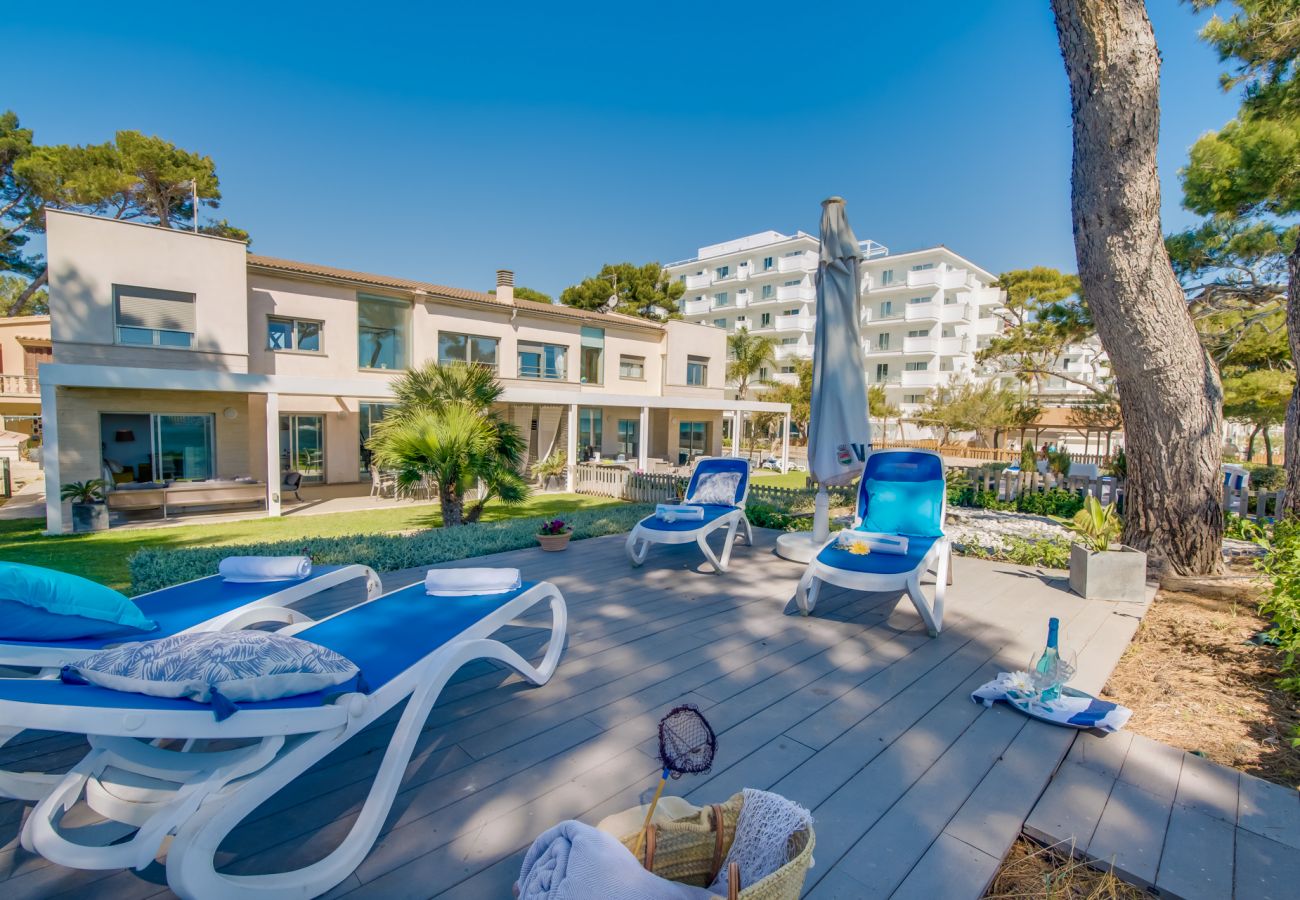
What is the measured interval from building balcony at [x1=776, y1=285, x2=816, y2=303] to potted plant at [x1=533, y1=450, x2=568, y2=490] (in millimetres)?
33563

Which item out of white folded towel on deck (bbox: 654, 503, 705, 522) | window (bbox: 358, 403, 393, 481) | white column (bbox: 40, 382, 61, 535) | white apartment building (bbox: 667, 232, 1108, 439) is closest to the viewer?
white folded towel on deck (bbox: 654, 503, 705, 522)

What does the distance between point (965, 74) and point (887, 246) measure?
1722 inches

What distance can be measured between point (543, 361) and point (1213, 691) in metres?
19.9

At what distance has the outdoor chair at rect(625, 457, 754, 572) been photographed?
5.85 meters

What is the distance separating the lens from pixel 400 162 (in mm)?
19047

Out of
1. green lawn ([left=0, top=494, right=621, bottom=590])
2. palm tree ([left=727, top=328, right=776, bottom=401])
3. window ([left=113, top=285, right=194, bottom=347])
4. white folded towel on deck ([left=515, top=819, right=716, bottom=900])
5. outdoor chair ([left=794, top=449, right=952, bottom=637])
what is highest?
palm tree ([left=727, top=328, right=776, bottom=401])

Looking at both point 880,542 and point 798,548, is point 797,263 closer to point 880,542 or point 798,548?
point 798,548

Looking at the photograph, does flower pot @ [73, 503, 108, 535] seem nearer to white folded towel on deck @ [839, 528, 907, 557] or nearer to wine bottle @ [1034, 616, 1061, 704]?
white folded towel on deck @ [839, 528, 907, 557]

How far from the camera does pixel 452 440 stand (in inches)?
314

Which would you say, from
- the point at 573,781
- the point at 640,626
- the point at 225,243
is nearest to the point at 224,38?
the point at 225,243

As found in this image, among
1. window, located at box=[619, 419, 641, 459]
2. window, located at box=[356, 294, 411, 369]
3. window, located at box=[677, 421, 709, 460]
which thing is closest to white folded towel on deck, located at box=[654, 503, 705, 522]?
window, located at box=[356, 294, 411, 369]

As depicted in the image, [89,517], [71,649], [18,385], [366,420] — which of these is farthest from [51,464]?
[18,385]

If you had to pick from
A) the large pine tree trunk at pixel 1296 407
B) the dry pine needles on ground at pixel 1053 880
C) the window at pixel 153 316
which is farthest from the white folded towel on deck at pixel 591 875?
the window at pixel 153 316

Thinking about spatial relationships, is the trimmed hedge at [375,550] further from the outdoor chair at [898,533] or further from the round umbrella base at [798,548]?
the outdoor chair at [898,533]
